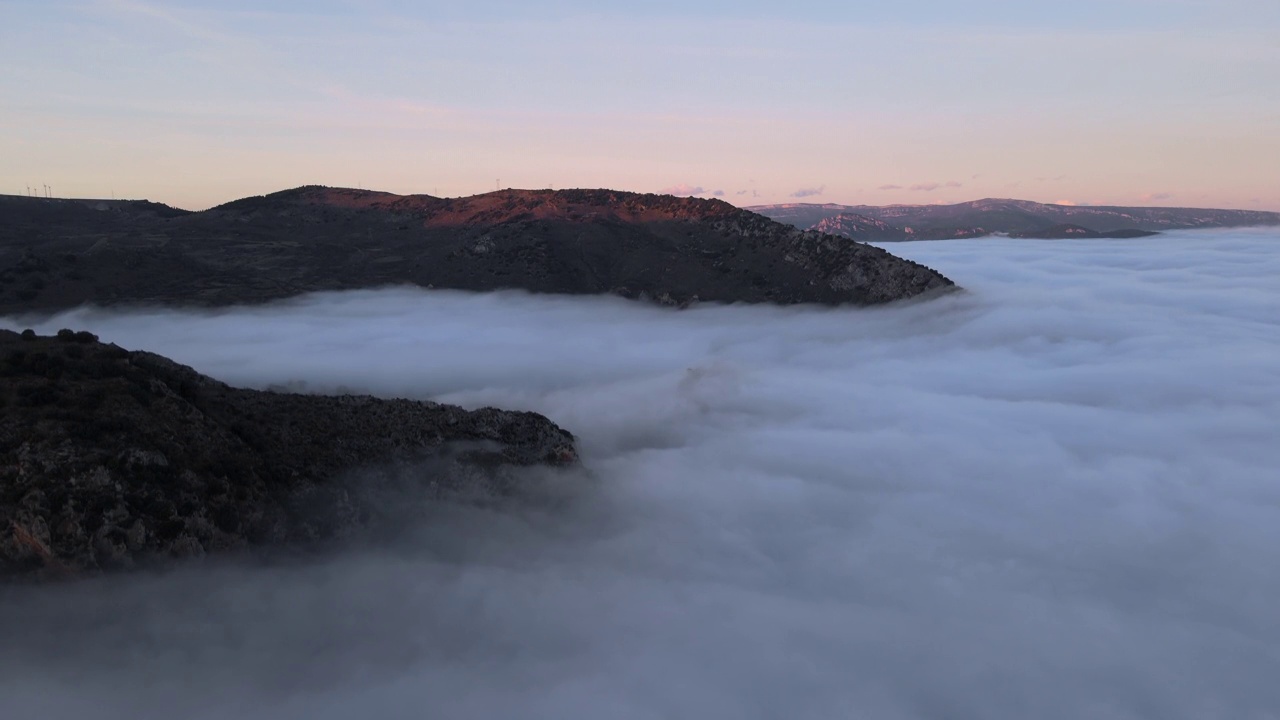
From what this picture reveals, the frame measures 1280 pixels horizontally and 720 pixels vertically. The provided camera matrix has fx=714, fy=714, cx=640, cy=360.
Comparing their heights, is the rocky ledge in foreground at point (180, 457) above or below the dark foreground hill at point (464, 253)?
below

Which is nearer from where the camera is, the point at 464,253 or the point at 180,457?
the point at 180,457

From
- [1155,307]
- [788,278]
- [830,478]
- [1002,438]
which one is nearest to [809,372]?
[788,278]

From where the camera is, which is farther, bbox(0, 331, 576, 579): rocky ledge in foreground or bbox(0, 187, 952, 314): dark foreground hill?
bbox(0, 187, 952, 314): dark foreground hill

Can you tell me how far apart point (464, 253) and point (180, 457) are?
79.2 meters

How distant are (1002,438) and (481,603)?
153 ft

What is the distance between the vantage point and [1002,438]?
55.8 m

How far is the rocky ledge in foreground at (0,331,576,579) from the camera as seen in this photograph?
18.2m

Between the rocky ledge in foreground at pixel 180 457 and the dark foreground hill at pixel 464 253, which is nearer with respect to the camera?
the rocky ledge in foreground at pixel 180 457

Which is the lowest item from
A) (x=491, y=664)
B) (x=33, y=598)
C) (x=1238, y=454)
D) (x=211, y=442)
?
(x=1238, y=454)

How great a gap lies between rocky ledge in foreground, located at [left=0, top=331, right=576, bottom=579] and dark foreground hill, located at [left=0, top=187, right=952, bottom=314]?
62.3 metres

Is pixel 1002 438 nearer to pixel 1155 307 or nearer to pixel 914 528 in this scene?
pixel 914 528

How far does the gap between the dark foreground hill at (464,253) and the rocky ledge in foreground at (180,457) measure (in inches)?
2453

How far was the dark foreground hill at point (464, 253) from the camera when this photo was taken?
81688 mm

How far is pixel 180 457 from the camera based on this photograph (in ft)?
68.6
